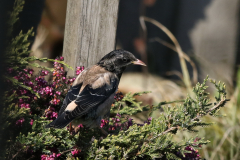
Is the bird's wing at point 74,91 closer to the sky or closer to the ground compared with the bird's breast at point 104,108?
closer to the sky

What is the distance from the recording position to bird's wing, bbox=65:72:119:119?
104 inches

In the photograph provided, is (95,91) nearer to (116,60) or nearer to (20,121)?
(116,60)

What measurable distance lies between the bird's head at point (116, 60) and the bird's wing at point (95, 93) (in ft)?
0.27

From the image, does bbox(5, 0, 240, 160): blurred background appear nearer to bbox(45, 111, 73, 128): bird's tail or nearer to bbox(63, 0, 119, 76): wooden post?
bbox(63, 0, 119, 76): wooden post

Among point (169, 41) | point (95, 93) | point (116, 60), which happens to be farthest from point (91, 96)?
point (169, 41)

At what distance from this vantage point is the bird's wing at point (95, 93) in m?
2.64

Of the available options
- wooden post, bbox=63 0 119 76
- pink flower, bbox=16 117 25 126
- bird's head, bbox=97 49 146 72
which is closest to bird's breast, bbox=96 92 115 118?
bird's head, bbox=97 49 146 72

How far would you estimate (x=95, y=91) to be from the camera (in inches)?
112

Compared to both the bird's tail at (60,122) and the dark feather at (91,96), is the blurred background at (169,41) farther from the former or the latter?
the bird's tail at (60,122)

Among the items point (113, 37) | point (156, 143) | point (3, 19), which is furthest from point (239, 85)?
point (3, 19)

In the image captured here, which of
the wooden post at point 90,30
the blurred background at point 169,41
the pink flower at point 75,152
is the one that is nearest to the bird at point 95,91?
the wooden post at point 90,30

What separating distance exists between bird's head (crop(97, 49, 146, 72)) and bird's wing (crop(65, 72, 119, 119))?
3.2 inches

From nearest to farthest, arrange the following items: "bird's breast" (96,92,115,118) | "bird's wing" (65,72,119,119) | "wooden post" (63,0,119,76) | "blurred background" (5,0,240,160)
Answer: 1. "bird's wing" (65,72,119,119)
2. "bird's breast" (96,92,115,118)
3. "wooden post" (63,0,119,76)
4. "blurred background" (5,0,240,160)

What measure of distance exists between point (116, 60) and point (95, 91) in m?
0.38
